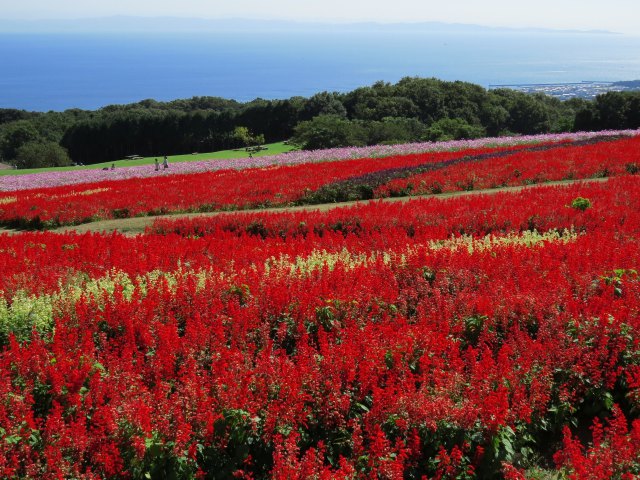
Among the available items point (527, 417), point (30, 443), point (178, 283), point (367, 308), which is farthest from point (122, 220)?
point (527, 417)

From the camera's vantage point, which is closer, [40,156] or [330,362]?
[330,362]

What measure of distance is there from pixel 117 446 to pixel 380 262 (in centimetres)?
537

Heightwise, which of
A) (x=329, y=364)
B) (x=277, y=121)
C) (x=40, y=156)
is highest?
(x=277, y=121)

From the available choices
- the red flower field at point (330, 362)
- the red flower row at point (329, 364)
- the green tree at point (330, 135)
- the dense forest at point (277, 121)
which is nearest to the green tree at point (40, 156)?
the dense forest at point (277, 121)

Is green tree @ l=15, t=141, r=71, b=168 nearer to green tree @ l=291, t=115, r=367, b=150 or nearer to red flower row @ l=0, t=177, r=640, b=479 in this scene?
green tree @ l=291, t=115, r=367, b=150

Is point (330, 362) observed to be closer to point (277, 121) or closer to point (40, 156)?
point (40, 156)

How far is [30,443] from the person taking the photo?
555 centimetres

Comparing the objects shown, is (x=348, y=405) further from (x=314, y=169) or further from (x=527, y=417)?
(x=314, y=169)

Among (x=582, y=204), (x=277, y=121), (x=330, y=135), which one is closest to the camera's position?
(x=582, y=204)

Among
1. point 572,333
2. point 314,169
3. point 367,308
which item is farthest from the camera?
point 314,169

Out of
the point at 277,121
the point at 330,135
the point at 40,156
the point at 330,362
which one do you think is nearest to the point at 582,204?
the point at 330,362

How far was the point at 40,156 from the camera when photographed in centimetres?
7194

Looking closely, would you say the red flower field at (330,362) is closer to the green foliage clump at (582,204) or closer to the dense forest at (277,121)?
the green foliage clump at (582,204)

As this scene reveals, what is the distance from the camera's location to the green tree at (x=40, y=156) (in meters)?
71.2
